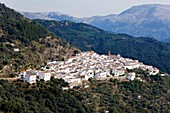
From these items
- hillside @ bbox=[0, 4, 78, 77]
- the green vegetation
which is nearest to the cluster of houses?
the green vegetation

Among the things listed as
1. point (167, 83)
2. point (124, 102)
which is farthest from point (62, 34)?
point (124, 102)

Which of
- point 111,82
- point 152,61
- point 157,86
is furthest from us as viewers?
point 152,61

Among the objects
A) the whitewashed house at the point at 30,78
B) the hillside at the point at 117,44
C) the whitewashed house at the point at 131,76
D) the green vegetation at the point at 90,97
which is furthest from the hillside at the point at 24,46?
the hillside at the point at 117,44

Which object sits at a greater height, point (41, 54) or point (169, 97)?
point (41, 54)

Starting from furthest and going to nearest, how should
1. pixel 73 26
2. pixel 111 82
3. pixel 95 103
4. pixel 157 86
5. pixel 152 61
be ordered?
pixel 73 26 → pixel 152 61 → pixel 157 86 → pixel 111 82 → pixel 95 103

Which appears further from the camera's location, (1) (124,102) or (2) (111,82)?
(2) (111,82)

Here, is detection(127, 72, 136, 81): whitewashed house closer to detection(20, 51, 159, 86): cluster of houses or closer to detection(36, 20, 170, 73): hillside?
detection(20, 51, 159, 86): cluster of houses

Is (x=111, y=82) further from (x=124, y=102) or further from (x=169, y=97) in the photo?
(x=169, y=97)
